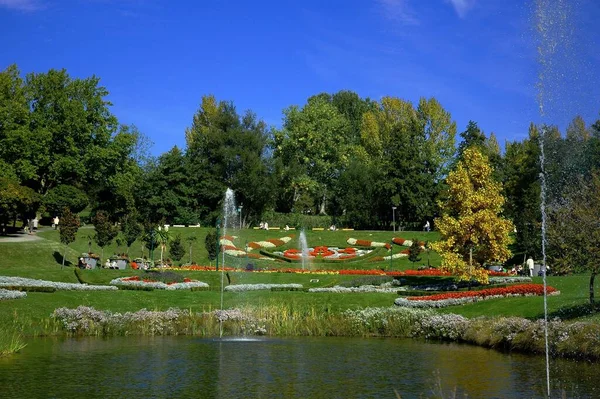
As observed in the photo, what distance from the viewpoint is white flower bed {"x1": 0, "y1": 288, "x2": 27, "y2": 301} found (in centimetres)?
2659

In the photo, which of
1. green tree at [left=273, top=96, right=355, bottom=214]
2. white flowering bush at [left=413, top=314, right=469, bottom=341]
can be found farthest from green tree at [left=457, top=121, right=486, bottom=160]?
white flowering bush at [left=413, top=314, right=469, bottom=341]

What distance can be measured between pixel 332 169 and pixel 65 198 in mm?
40219

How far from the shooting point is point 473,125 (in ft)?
259

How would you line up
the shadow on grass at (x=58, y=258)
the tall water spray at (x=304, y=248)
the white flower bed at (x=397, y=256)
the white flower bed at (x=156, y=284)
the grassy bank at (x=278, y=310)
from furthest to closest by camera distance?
the white flower bed at (x=397, y=256) < the tall water spray at (x=304, y=248) < the shadow on grass at (x=58, y=258) < the white flower bed at (x=156, y=284) < the grassy bank at (x=278, y=310)

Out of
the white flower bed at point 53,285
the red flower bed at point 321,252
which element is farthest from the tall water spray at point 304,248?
the white flower bed at point 53,285

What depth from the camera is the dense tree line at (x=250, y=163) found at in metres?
60.6

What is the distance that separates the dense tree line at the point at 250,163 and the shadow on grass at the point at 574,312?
18.7 meters

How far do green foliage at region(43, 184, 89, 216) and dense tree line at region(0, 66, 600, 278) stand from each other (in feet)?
0.38

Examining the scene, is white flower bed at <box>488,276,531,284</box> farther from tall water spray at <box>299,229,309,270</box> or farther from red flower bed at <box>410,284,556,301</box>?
tall water spray at <box>299,229,309,270</box>

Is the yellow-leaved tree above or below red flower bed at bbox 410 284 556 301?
above

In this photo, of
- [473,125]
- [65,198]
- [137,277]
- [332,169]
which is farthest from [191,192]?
[137,277]

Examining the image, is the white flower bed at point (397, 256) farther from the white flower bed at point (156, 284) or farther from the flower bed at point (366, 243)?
the white flower bed at point (156, 284)

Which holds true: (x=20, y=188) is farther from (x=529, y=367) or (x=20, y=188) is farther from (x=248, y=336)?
(x=529, y=367)

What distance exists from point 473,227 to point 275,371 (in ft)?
70.3
